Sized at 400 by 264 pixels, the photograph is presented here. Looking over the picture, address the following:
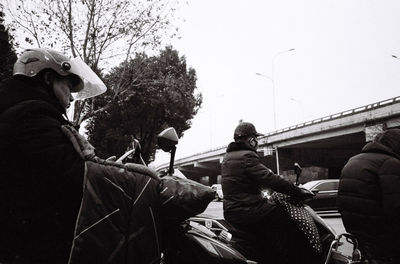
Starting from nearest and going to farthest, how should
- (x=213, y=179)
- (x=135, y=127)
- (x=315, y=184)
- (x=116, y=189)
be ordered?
(x=116, y=189)
(x=315, y=184)
(x=135, y=127)
(x=213, y=179)

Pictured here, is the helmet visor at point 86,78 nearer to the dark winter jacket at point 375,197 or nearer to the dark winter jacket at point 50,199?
the dark winter jacket at point 50,199

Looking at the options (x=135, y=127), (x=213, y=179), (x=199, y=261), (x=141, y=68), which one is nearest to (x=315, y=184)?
(x=141, y=68)

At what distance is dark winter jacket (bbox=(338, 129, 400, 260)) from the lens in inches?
107

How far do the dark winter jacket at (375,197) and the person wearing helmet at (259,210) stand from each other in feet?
1.56

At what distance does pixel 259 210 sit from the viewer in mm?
3236

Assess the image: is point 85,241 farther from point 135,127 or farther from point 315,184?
point 135,127

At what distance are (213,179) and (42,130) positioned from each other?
7522 centimetres

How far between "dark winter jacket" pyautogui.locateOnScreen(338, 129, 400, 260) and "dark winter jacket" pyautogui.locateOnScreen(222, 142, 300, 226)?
56cm

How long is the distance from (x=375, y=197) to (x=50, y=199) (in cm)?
225

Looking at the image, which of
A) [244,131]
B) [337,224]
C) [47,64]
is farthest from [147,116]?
[47,64]

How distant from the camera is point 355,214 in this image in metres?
2.88

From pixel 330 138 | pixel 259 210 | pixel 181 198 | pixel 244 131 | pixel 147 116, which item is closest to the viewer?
pixel 181 198

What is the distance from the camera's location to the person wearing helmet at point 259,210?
3209 millimetres

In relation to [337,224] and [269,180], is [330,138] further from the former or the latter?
[269,180]
